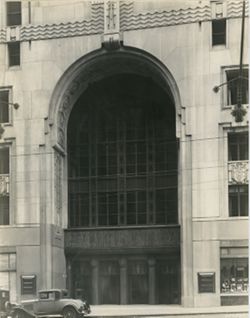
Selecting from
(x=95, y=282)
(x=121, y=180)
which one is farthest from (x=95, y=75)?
(x=95, y=282)

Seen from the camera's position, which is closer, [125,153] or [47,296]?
[47,296]

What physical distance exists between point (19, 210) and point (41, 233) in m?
0.49

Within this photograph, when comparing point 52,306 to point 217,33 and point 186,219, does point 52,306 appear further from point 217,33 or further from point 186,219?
point 217,33

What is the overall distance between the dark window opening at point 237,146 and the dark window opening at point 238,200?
13.7 inches

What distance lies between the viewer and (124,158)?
24.1ft

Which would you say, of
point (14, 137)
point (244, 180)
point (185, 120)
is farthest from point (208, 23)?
point (14, 137)

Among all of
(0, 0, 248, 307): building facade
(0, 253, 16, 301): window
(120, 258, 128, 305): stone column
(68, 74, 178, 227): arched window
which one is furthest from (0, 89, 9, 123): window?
(120, 258, 128, 305): stone column

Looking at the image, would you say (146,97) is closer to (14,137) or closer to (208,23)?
(208,23)

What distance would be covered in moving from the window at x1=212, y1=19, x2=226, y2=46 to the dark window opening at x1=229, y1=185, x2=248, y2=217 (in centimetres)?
186

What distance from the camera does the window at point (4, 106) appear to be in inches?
271

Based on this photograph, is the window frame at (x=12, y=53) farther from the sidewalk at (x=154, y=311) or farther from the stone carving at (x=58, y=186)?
the sidewalk at (x=154, y=311)

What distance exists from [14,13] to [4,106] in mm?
1141

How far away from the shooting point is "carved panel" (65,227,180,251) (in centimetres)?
770

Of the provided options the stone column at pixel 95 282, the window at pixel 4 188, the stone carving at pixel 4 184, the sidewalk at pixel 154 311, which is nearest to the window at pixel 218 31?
the window at pixel 4 188
